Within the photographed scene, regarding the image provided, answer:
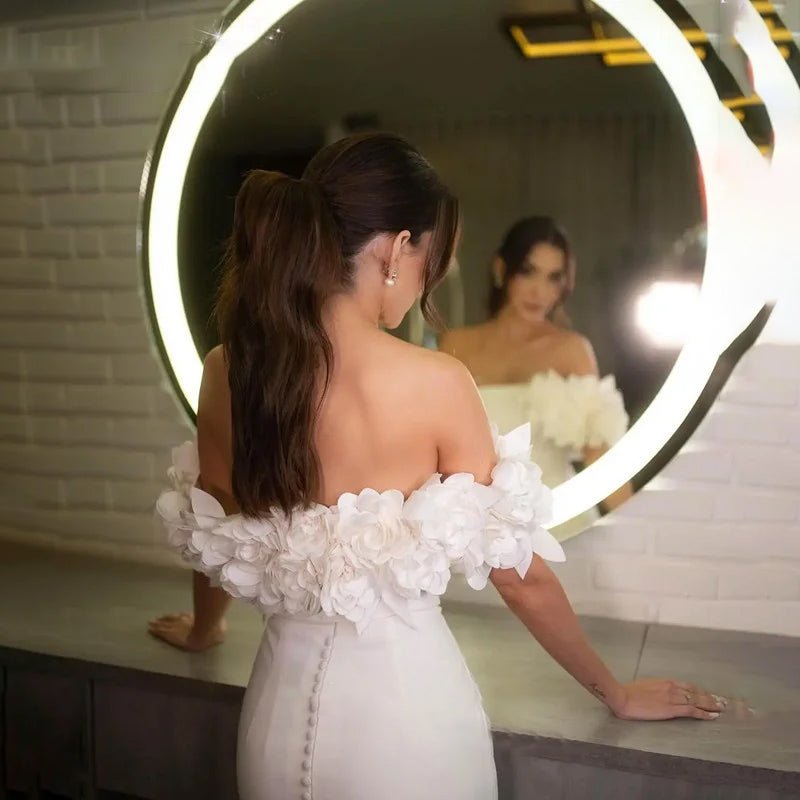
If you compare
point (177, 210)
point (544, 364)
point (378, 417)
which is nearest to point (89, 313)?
point (177, 210)

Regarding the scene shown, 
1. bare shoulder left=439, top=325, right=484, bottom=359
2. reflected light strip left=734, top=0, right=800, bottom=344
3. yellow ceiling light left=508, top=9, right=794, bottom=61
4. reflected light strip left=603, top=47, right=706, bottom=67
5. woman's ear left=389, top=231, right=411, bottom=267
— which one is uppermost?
yellow ceiling light left=508, top=9, right=794, bottom=61

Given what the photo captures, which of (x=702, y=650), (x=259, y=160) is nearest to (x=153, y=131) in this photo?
(x=259, y=160)

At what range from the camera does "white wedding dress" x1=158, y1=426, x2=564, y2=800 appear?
2.98 feet

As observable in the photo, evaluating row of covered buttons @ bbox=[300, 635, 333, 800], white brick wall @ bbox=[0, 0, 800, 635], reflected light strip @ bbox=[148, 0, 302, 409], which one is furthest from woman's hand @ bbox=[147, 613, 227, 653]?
row of covered buttons @ bbox=[300, 635, 333, 800]

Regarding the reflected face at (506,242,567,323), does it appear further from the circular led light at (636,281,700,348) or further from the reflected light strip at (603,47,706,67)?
the reflected light strip at (603,47,706,67)

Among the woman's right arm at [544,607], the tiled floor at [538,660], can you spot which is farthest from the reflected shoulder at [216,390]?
the tiled floor at [538,660]

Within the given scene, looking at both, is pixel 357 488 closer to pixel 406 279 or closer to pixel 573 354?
pixel 406 279

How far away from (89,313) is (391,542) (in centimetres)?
97

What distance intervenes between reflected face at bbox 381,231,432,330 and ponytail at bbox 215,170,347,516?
65mm

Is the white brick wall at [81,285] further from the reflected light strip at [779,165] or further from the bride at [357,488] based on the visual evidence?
the reflected light strip at [779,165]

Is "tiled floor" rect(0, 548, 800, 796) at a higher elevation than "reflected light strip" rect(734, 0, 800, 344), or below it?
below

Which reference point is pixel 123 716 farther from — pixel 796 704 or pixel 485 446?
pixel 796 704

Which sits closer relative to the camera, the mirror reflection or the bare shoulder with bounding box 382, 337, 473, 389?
the bare shoulder with bounding box 382, 337, 473, 389

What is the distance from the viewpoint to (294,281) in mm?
871
